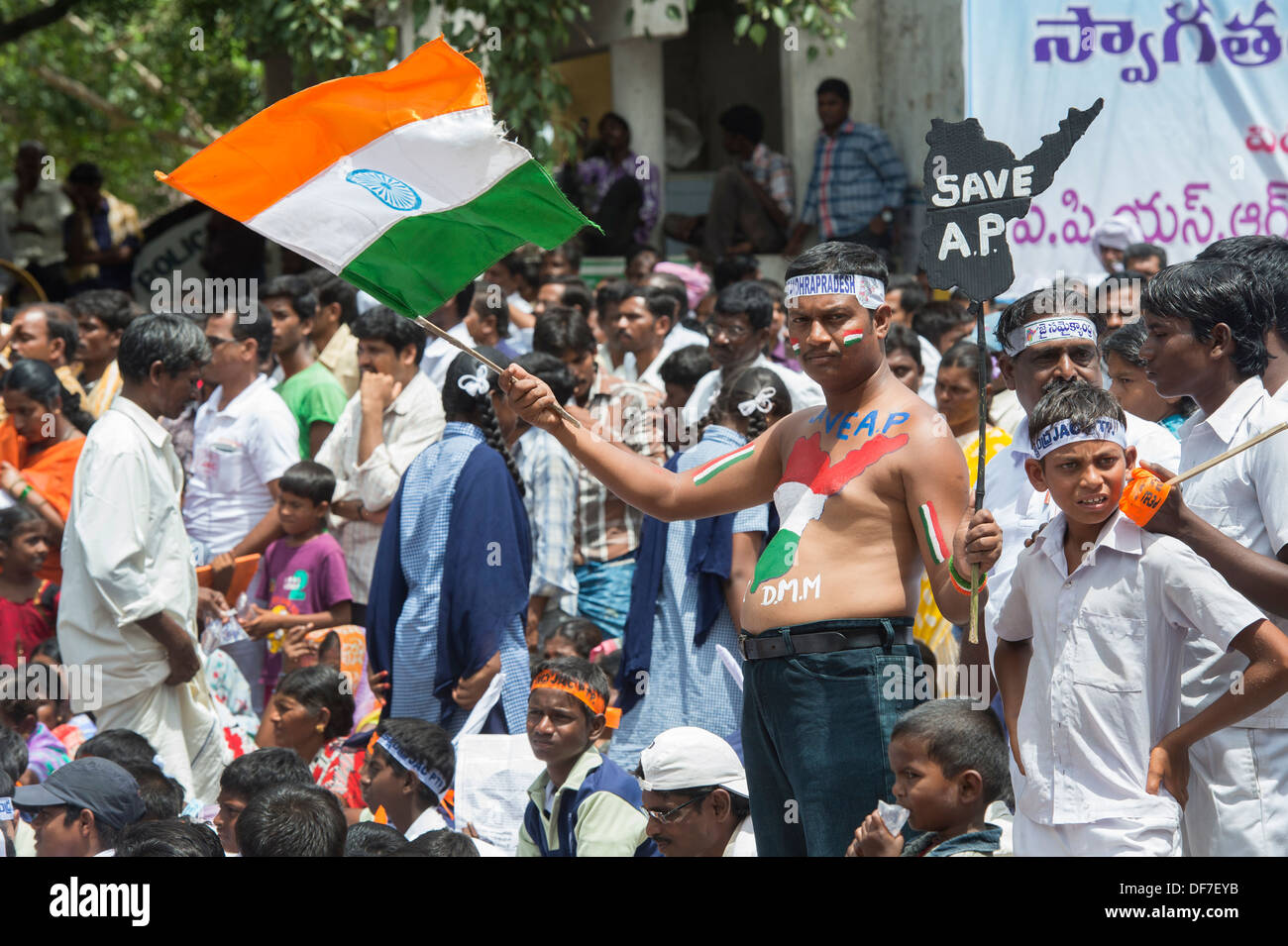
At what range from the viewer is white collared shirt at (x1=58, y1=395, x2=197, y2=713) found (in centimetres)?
588

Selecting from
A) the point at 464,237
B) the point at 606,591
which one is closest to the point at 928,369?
the point at 606,591

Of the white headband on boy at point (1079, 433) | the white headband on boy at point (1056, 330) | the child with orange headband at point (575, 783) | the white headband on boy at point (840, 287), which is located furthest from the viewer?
the child with orange headband at point (575, 783)

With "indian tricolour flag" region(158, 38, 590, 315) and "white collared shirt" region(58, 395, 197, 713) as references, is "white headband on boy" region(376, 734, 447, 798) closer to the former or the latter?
"white collared shirt" region(58, 395, 197, 713)

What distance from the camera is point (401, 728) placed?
5727 mm

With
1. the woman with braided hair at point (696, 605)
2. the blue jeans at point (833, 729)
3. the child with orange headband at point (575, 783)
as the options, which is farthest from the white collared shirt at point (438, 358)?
the blue jeans at point (833, 729)

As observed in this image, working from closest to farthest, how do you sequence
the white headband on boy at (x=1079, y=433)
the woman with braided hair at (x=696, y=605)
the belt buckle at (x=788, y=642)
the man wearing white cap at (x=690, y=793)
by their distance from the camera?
the white headband on boy at (x=1079, y=433) < the belt buckle at (x=788, y=642) < the man wearing white cap at (x=690, y=793) < the woman with braided hair at (x=696, y=605)

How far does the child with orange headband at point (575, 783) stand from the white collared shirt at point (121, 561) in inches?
57.3

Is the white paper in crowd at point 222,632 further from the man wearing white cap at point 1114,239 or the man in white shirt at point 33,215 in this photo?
the man in white shirt at point 33,215

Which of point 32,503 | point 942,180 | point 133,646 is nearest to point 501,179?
point 942,180

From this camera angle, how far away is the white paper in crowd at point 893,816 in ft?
12.7

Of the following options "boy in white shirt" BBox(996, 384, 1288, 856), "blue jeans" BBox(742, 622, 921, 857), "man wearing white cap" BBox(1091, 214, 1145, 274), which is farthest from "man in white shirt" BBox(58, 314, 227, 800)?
"man wearing white cap" BBox(1091, 214, 1145, 274)

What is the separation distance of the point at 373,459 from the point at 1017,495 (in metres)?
3.32

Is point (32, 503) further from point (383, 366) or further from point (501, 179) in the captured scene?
point (501, 179)
